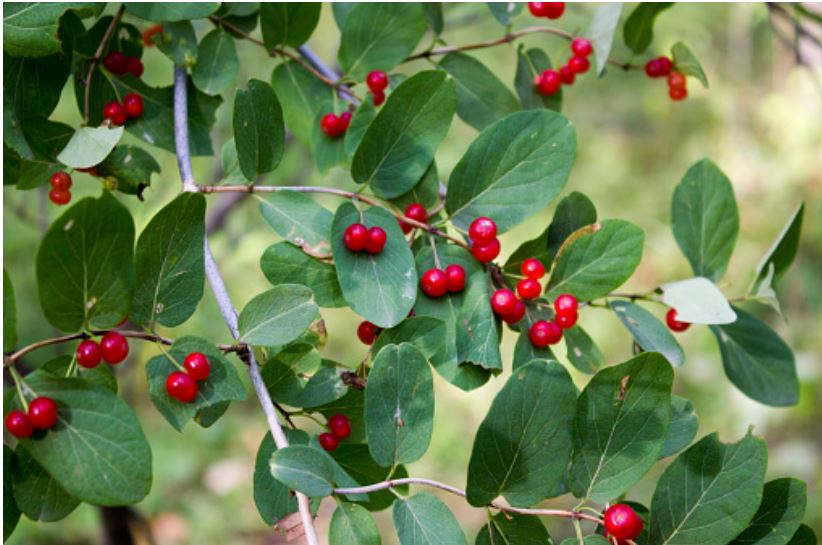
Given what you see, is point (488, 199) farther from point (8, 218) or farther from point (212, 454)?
point (212, 454)

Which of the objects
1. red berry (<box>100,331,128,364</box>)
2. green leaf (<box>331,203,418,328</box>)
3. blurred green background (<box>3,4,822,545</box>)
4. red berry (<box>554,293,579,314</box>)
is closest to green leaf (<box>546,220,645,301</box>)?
red berry (<box>554,293,579,314</box>)

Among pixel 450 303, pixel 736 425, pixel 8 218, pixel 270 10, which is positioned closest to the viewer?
pixel 450 303

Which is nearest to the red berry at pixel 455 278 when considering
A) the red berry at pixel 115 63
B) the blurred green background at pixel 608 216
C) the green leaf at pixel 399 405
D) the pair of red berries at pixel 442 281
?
the pair of red berries at pixel 442 281

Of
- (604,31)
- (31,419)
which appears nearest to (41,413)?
(31,419)

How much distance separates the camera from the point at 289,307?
57 cm

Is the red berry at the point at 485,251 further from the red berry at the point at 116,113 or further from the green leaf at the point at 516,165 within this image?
the red berry at the point at 116,113

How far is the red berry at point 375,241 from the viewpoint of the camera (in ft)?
2.15

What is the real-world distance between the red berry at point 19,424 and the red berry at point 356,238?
26 centimetres

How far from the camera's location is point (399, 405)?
1.85ft

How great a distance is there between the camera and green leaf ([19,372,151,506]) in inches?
19.7

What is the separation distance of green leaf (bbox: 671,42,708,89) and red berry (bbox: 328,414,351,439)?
1.74 feet

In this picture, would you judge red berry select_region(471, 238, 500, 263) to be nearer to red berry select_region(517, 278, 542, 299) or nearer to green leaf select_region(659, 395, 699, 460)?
red berry select_region(517, 278, 542, 299)

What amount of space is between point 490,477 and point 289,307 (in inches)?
6.8

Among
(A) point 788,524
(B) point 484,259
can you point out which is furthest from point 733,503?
(B) point 484,259
